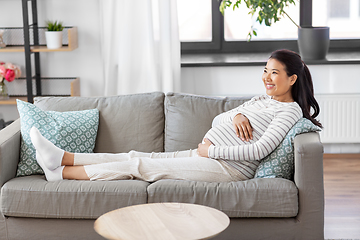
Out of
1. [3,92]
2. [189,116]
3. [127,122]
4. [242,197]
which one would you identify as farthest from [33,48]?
[242,197]

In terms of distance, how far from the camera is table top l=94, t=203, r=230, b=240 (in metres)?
1.55

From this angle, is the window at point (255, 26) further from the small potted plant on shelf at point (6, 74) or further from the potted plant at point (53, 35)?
the small potted plant on shelf at point (6, 74)

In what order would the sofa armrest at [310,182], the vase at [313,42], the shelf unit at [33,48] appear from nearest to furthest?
the sofa armrest at [310,182]
the shelf unit at [33,48]
the vase at [313,42]

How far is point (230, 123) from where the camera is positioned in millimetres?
2383

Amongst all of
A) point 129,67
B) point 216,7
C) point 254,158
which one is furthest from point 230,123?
point 216,7

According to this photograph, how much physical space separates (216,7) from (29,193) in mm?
2306

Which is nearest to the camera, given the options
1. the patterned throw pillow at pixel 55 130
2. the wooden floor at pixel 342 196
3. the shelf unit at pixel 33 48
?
the patterned throw pillow at pixel 55 130

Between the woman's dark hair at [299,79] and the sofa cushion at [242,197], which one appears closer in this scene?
the sofa cushion at [242,197]

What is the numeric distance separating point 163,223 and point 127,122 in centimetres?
Result: 110

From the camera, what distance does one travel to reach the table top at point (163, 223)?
1.55 metres

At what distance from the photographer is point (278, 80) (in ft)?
7.61

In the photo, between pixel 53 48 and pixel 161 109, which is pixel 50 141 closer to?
pixel 161 109

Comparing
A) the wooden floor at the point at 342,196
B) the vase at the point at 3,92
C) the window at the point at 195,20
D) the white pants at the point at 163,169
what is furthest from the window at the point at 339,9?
the vase at the point at 3,92

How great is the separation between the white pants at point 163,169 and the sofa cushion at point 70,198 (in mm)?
63
